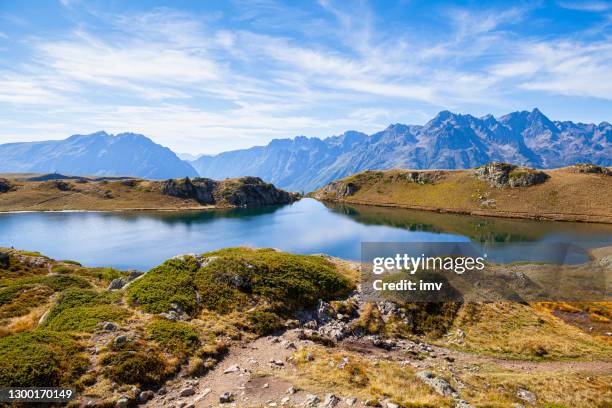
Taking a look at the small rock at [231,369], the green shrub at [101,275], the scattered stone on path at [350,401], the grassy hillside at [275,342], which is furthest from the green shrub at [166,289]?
the scattered stone on path at [350,401]

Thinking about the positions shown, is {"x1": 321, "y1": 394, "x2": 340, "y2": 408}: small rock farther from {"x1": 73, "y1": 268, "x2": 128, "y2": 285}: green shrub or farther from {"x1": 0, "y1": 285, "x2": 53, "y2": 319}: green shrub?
{"x1": 73, "y1": 268, "x2": 128, "y2": 285}: green shrub

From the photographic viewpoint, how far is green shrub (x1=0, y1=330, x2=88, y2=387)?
17.3 meters

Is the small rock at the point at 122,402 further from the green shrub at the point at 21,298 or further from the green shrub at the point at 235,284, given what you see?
the green shrub at the point at 21,298

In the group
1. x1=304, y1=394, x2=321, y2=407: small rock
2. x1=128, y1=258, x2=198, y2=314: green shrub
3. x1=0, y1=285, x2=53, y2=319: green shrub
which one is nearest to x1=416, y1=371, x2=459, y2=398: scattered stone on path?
x1=304, y1=394, x2=321, y2=407: small rock

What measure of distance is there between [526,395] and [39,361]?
2960 cm

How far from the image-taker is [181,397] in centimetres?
1861

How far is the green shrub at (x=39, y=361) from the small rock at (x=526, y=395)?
2699cm

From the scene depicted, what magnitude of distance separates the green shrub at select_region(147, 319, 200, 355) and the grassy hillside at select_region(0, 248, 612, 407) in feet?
0.32

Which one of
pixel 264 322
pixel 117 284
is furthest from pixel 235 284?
pixel 117 284

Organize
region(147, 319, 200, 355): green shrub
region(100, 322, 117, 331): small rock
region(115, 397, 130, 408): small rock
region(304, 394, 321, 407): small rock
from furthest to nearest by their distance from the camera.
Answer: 1. region(100, 322, 117, 331): small rock
2. region(147, 319, 200, 355): green shrub
3. region(115, 397, 130, 408): small rock
4. region(304, 394, 321, 407): small rock

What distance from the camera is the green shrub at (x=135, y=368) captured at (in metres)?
19.0

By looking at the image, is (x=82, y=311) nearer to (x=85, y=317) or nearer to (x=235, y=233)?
(x=85, y=317)

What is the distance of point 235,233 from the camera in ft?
422

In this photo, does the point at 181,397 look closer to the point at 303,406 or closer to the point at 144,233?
the point at 303,406
